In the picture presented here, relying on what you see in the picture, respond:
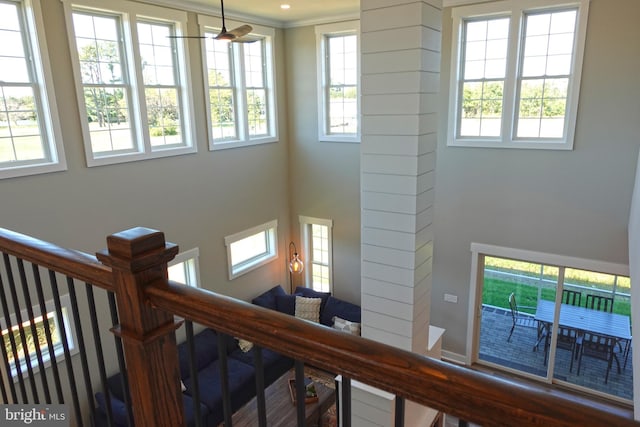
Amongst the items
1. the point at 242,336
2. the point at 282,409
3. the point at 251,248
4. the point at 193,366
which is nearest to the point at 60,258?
the point at 193,366

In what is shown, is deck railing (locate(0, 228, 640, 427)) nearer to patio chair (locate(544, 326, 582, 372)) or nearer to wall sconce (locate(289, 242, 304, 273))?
patio chair (locate(544, 326, 582, 372))

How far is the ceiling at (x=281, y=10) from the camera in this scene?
6.22 m

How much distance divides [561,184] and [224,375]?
6081 mm

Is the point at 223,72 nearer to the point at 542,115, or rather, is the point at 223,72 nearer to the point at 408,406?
the point at 542,115

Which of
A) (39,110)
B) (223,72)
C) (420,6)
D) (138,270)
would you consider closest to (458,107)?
(420,6)

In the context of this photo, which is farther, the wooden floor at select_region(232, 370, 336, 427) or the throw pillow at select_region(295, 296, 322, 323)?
the throw pillow at select_region(295, 296, 322, 323)

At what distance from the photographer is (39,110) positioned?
483 cm

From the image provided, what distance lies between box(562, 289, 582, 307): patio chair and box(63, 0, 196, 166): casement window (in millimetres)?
6063

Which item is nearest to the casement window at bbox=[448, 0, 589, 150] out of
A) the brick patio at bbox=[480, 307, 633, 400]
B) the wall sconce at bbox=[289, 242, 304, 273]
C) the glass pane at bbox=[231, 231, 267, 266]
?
the brick patio at bbox=[480, 307, 633, 400]

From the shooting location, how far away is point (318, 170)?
8.09 m

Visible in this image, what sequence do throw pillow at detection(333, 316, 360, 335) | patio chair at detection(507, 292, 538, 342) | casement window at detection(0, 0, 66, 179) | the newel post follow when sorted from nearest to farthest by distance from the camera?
the newel post
casement window at detection(0, 0, 66, 179)
patio chair at detection(507, 292, 538, 342)
throw pillow at detection(333, 316, 360, 335)

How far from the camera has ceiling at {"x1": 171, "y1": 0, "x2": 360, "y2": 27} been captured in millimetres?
6219

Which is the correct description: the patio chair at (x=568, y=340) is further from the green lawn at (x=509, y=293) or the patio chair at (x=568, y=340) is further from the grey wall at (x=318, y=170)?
the grey wall at (x=318, y=170)

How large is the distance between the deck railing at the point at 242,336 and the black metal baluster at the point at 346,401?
54 mm
